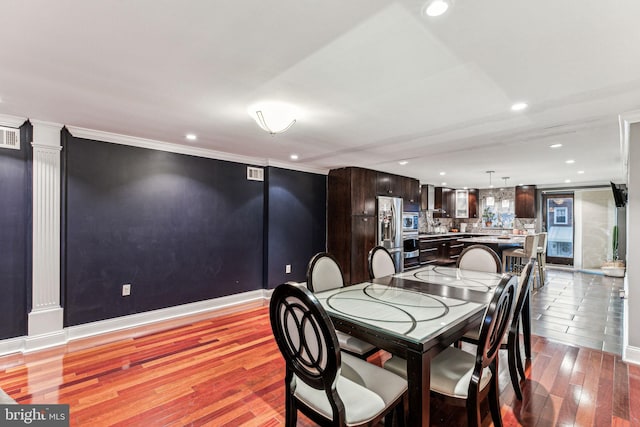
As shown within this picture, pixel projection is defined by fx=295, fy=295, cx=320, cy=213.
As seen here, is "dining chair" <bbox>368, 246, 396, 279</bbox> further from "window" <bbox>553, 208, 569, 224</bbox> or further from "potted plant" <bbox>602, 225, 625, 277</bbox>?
"window" <bbox>553, 208, 569, 224</bbox>

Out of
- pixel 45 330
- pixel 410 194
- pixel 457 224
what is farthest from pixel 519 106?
pixel 457 224

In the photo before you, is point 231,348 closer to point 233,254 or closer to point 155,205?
point 233,254


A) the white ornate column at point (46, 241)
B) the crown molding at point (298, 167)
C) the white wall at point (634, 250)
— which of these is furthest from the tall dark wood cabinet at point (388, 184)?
the white ornate column at point (46, 241)

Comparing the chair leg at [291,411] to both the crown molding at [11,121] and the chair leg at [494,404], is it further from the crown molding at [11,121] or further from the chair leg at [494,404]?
the crown molding at [11,121]

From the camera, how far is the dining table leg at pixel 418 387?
1.42 m

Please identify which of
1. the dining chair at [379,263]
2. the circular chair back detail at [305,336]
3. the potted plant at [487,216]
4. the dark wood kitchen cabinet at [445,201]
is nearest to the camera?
the circular chair back detail at [305,336]

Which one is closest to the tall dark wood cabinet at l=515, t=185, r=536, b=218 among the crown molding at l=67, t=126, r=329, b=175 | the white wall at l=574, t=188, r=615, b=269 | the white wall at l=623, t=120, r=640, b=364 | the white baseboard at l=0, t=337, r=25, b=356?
the white wall at l=574, t=188, r=615, b=269

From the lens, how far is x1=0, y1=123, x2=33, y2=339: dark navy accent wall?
→ 2.84 meters

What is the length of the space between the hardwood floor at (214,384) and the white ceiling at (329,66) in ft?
7.41

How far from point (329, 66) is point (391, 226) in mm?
4510

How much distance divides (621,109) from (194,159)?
15.0 ft

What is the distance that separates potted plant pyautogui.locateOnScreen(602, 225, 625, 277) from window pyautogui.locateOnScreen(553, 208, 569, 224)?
956 mm

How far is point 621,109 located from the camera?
8.26 feet

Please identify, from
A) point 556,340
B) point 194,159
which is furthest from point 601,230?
point 194,159
